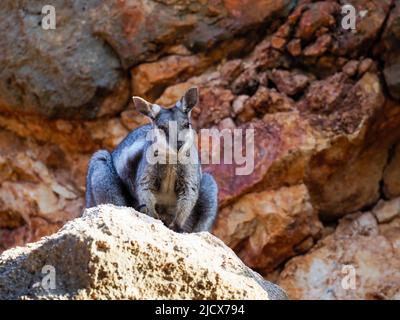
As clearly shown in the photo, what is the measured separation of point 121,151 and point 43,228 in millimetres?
2692

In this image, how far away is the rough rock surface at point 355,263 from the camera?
8094 mm

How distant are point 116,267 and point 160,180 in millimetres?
2367

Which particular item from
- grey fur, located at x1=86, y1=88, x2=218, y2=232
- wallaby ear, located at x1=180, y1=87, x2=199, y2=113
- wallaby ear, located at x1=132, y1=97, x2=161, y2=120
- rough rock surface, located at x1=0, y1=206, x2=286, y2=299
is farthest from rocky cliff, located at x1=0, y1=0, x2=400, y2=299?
rough rock surface, located at x1=0, y1=206, x2=286, y2=299

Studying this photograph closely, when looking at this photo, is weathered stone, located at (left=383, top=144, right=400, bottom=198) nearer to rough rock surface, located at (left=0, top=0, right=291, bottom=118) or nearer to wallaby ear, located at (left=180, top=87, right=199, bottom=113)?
rough rock surface, located at (left=0, top=0, right=291, bottom=118)

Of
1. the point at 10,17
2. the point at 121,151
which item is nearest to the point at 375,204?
the point at 121,151

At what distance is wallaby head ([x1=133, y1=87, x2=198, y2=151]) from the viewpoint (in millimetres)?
5746

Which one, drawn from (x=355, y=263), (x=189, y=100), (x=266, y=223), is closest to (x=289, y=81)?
(x=266, y=223)

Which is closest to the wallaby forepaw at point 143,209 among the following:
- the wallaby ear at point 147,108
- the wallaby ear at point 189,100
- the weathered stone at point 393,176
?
the wallaby ear at point 147,108

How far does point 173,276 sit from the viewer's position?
12.7 feet

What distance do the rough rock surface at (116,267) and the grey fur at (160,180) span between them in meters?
1.82

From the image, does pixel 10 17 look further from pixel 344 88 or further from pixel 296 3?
pixel 344 88

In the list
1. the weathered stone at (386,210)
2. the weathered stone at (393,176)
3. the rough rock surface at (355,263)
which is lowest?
the rough rock surface at (355,263)

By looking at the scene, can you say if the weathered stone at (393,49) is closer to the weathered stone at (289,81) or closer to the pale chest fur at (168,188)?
the weathered stone at (289,81)

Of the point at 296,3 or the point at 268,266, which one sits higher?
the point at 296,3
